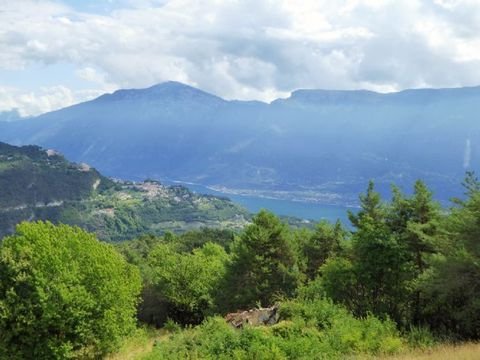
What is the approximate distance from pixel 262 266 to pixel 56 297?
44.6 ft

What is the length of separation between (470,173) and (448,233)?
237 cm

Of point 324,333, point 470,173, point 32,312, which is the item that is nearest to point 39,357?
point 32,312

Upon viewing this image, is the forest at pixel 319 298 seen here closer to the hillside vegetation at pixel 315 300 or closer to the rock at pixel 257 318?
the hillside vegetation at pixel 315 300

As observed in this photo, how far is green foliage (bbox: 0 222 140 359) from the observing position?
1984 cm

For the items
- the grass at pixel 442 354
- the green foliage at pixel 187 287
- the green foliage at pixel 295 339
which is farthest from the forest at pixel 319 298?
the green foliage at pixel 187 287

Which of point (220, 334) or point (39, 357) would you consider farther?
point (39, 357)

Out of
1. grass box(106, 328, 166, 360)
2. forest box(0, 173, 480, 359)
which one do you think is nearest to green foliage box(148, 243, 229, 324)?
grass box(106, 328, 166, 360)

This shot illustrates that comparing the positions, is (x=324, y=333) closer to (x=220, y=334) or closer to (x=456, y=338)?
(x=220, y=334)

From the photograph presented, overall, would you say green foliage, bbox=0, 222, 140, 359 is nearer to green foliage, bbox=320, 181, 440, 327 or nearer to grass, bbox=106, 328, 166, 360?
grass, bbox=106, 328, 166, 360

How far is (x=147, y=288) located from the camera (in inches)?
1657

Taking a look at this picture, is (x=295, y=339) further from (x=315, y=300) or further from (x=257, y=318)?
(x=257, y=318)

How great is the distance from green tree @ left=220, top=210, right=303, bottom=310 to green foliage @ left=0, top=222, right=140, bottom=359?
9379mm

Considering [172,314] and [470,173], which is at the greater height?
[470,173]

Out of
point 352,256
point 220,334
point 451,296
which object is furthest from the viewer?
point 352,256
